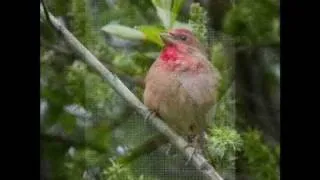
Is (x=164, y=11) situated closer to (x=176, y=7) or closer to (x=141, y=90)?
(x=176, y=7)

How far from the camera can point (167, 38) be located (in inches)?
62.7

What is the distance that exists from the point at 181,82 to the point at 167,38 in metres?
0.10

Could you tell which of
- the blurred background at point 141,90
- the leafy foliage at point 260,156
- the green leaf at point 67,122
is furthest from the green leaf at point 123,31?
the leafy foliage at point 260,156

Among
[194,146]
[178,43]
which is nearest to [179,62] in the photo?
[178,43]

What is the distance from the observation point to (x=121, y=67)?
1.63 meters

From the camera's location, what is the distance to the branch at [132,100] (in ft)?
5.29

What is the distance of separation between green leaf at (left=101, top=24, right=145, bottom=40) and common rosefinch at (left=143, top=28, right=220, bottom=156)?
0.06 metres

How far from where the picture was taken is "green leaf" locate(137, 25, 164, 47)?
160 cm

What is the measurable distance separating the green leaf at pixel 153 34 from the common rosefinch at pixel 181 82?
12mm

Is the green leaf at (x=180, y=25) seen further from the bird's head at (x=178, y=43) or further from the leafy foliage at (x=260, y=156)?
the leafy foliage at (x=260, y=156)

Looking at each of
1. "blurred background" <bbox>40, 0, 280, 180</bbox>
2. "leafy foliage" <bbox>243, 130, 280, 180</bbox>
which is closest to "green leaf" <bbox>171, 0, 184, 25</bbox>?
"blurred background" <bbox>40, 0, 280, 180</bbox>
